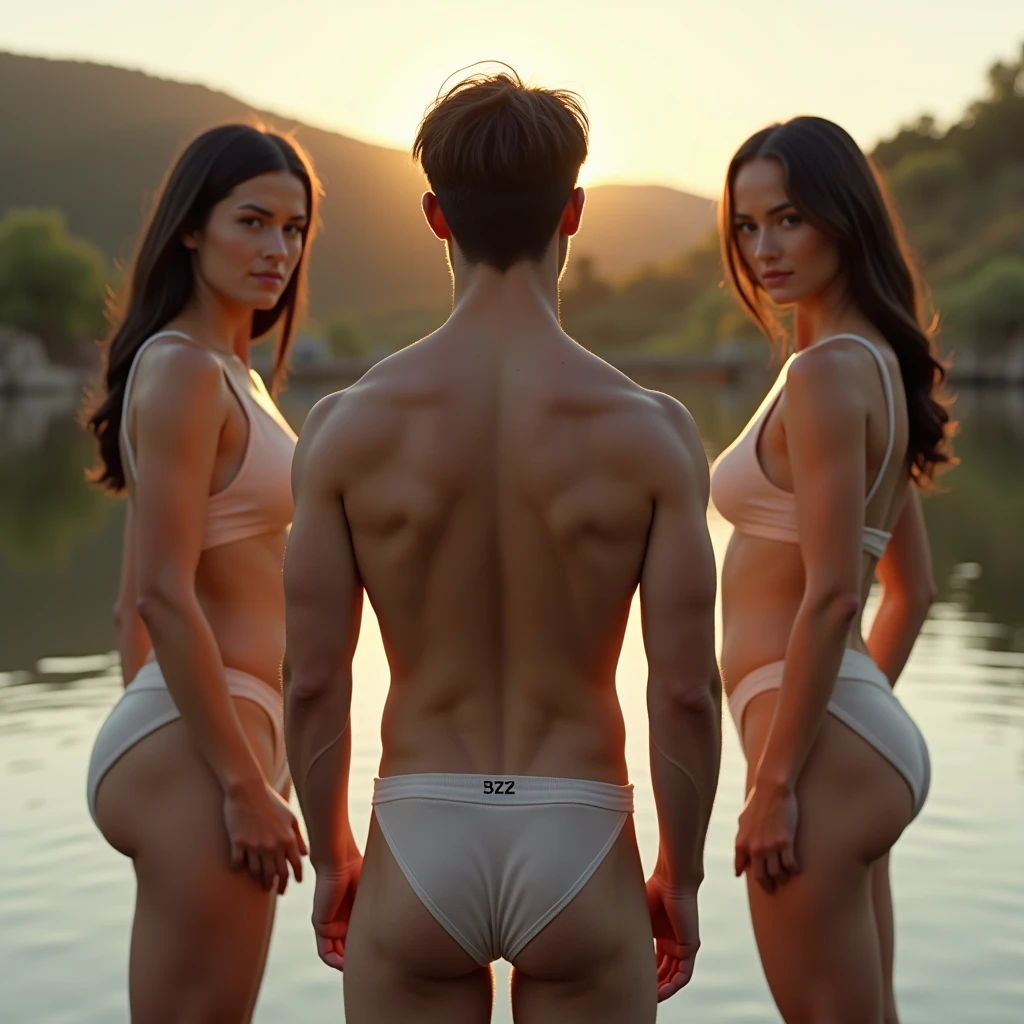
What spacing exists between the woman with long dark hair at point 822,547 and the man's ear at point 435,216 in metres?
1.19

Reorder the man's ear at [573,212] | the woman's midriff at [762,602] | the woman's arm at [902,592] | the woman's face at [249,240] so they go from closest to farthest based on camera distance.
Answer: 1. the man's ear at [573,212]
2. the woman's midriff at [762,602]
3. the woman's face at [249,240]
4. the woman's arm at [902,592]

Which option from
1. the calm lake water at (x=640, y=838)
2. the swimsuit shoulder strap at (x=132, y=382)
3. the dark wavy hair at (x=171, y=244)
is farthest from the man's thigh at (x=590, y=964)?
the calm lake water at (x=640, y=838)

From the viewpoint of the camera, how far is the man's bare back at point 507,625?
103 inches

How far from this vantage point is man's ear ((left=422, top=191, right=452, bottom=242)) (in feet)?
9.17

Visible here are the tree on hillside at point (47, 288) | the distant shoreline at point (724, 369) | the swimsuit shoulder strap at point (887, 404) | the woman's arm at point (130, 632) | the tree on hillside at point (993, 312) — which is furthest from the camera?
the tree on hillside at point (47, 288)

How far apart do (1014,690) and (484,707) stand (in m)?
8.56

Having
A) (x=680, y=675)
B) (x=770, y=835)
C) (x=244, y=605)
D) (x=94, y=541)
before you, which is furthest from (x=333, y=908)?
(x=94, y=541)

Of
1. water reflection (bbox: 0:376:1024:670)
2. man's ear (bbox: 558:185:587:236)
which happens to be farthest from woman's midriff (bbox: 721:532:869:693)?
water reflection (bbox: 0:376:1024:670)

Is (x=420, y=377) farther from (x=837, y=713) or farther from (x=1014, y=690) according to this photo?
(x=1014, y=690)

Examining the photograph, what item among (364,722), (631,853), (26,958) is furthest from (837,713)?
(364,722)

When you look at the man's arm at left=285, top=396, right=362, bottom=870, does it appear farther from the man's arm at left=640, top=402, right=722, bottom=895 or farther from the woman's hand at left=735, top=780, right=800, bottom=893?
the woman's hand at left=735, top=780, right=800, bottom=893

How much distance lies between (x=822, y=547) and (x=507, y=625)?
117 cm

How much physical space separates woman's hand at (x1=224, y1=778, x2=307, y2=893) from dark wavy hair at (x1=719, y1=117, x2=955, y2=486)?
6.09 feet

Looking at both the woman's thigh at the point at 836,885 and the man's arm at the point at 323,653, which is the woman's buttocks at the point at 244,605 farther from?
the woman's thigh at the point at 836,885
